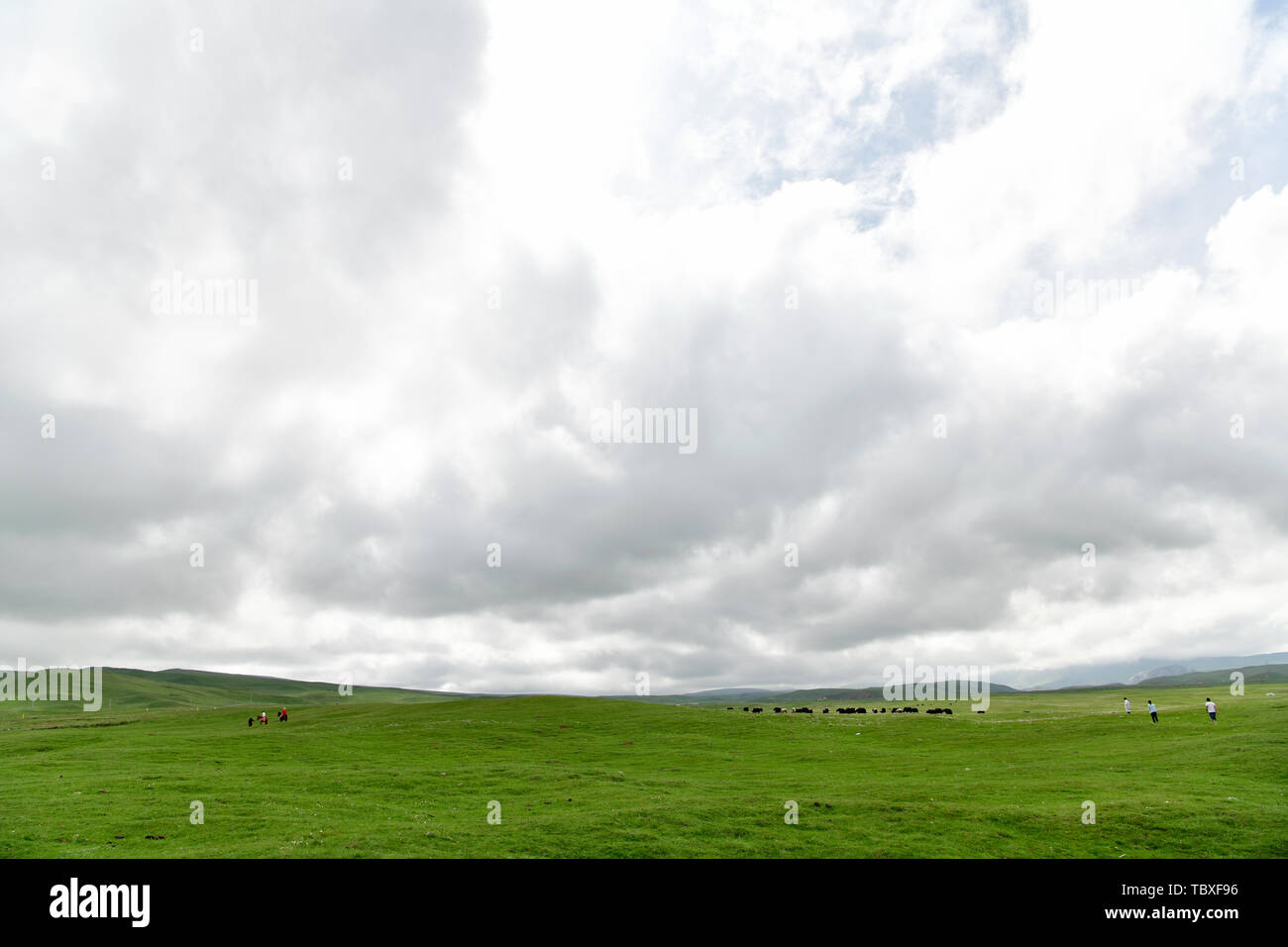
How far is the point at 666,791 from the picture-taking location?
41.3 m

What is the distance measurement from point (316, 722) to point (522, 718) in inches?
1098

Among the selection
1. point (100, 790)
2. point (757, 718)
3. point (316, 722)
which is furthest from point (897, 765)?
point (316, 722)

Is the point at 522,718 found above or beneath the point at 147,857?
beneath

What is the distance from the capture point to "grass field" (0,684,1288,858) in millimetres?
28922

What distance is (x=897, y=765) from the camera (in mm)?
52688

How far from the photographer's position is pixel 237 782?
43438mm

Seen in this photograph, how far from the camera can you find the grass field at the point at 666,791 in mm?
28922

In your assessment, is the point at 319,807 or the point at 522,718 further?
the point at 522,718
